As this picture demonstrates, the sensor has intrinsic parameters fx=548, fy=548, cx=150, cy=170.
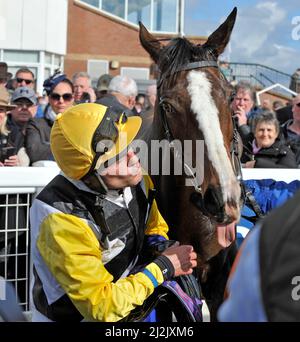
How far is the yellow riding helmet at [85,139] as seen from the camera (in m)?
2.14

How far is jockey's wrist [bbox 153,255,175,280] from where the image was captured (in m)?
2.23

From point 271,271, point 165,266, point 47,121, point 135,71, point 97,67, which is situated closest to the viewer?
point 271,271

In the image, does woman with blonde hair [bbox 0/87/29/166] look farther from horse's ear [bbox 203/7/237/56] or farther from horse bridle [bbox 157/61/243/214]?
horse's ear [bbox 203/7/237/56]

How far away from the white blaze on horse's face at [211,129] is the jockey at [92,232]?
1.27 ft

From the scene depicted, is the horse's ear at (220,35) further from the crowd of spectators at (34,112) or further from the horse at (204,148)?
the crowd of spectators at (34,112)

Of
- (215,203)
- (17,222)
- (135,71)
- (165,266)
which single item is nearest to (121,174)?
(165,266)

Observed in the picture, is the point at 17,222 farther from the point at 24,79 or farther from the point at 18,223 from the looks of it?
the point at 24,79

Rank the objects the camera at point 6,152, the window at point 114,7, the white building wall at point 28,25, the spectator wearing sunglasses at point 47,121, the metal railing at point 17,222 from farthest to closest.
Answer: the window at point 114,7
the white building wall at point 28,25
the spectator wearing sunglasses at point 47,121
the camera at point 6,152
the metal railing at point 17,222

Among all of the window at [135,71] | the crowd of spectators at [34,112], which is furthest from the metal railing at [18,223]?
the window at [135,71]

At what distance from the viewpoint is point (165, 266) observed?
7.36ft

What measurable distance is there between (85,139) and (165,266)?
612mm

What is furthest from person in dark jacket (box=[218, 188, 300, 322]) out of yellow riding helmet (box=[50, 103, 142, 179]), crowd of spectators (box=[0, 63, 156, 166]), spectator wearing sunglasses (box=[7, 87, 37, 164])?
spectator wearing sunglasses (box=[7, 87, 37, 164])
